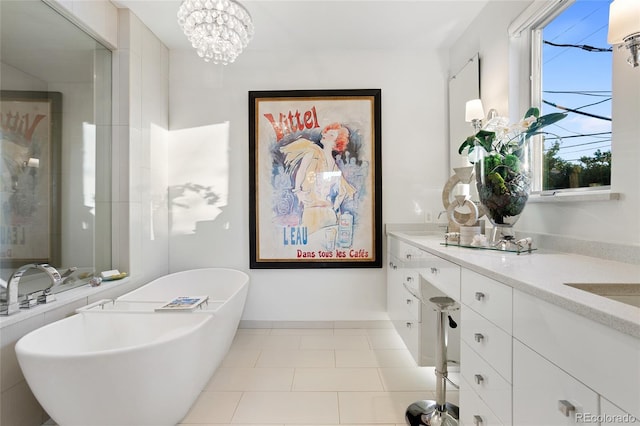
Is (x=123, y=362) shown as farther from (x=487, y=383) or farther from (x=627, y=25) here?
(x=627, y=25)

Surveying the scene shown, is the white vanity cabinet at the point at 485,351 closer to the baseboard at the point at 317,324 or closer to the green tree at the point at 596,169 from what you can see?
the green tree at the point at 596,169

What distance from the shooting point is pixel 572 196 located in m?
1.50

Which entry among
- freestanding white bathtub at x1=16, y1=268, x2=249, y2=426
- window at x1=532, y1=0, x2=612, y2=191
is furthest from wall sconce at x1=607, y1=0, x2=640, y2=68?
freestanding white bathtub at x1=16, y1=268, x2=249, y2=426

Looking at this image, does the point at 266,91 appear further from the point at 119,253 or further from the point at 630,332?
the point at 630,332

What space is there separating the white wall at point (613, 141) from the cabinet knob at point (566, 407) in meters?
0.88

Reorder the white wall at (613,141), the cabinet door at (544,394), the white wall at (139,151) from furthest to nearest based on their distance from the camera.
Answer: the white wall at (139,151), the white wall at (613,141), the cabinet door at (544,394)

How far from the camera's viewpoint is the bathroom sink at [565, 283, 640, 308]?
0.92 meters

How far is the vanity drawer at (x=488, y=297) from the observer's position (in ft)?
3.40

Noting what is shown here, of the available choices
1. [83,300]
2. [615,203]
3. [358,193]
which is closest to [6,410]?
[83,300]

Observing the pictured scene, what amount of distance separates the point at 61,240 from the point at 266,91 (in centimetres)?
203

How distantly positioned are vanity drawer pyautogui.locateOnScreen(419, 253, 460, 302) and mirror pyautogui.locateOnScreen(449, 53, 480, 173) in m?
1.21

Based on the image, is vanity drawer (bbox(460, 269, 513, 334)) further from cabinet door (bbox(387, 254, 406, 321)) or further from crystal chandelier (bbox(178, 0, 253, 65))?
crystal chandelier (bbox(178, 0, 253, 65))

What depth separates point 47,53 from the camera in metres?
1.98

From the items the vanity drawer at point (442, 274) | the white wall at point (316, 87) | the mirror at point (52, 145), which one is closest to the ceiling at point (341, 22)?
the white wall at point (316, 87)
